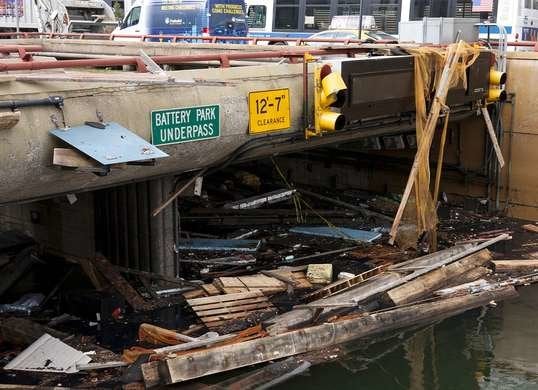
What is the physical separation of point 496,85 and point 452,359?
5.97 meters

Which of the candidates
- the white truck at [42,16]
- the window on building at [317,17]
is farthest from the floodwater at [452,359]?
the white truck at [42,16]

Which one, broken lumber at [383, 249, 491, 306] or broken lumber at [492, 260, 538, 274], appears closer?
broken lumber at [383, 249, 491, 306]

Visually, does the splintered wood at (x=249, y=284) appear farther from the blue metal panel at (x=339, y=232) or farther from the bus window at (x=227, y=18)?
the bus window at (x=227, y=18)

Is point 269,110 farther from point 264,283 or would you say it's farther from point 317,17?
point 317,17

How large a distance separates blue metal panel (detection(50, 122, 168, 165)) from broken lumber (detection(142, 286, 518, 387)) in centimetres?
208

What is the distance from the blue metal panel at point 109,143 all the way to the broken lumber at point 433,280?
3.88 metres

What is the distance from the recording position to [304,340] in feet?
27.6

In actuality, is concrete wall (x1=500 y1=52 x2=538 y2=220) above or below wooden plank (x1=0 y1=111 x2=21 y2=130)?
below

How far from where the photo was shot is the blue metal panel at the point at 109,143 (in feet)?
23.5

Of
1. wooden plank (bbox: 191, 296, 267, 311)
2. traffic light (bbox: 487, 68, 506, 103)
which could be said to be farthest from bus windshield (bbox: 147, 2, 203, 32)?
wooden plank (bbox: 191, 296, 267, 311)

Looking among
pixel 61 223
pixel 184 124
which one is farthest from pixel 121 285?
pixel 184 124

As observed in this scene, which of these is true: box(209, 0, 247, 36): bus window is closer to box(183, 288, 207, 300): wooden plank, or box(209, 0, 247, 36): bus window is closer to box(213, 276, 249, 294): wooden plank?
box(213, 276, 249, 294): wooden plank

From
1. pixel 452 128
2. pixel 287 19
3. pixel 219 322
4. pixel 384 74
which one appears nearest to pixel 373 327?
pixel 219 322

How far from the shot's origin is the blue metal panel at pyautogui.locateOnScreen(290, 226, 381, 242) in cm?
1292
